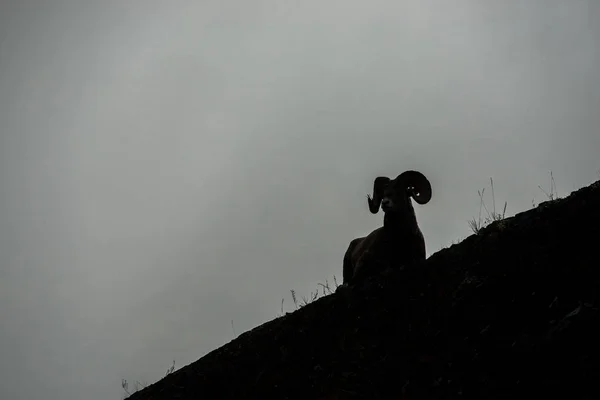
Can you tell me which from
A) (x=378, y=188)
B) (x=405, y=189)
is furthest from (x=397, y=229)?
(x=378, y=188)

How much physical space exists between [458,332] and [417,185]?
615cm

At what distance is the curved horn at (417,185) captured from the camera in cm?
1095

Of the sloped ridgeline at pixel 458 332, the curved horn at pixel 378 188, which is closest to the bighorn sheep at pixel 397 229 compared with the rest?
the curved horn at pixel 378 188

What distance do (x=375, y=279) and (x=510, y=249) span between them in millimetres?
2822

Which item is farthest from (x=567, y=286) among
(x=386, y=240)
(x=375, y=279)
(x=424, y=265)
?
(x=386, y=240)

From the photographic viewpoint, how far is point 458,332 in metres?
5.18

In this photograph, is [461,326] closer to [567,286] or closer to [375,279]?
[567,286]

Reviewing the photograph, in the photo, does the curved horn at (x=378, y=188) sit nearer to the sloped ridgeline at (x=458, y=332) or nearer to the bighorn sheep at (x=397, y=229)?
the bighorn sheep at (x=397, y=229)

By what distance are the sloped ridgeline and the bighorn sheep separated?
3.82ft

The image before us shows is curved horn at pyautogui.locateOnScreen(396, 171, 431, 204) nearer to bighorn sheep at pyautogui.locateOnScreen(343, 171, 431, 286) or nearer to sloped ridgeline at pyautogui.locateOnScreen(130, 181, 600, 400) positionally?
bighorn sheep at pyautogui.locateOnScreen(343, 171, 431, 286)

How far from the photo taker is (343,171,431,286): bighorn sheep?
10.3 metres

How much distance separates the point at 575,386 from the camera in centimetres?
338

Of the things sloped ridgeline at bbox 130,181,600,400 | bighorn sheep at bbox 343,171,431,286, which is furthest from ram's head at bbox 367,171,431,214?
sloped ridgeline at bbox 130,181,600,400

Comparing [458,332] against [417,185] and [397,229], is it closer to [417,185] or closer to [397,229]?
[397,229]
